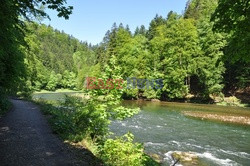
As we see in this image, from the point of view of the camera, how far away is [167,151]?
12141 millimetres

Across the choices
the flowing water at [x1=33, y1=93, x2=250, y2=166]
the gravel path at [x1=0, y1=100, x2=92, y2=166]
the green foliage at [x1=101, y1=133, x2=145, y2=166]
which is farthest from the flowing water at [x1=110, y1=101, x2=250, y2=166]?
the gravel path at [x1=0, y1=100, x2=92, y2=166]

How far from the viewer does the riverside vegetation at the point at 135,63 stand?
5109 millimetres

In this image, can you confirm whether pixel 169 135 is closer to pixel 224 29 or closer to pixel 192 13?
pixel 224 29

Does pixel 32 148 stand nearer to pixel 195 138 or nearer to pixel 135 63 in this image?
pixel 195 138

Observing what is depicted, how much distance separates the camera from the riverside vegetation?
5.11 meters

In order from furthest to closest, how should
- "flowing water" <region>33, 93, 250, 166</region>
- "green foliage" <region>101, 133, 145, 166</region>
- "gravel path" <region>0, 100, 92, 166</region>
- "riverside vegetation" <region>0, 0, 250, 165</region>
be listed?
"flowing water" <region>33, 93, 250, 166</region>, "green foliage" <region>101, 133, 145, 166</region>, "gravel path" <region>0, 100, 92, 166</region>, "riverside vegetation" <region>0, 0, 250, 165</region>

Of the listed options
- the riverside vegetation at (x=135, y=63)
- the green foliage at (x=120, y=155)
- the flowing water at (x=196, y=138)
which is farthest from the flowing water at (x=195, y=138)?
the green foliage at (x=120, y=155)

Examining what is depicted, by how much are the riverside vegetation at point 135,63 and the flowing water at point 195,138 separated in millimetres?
2246

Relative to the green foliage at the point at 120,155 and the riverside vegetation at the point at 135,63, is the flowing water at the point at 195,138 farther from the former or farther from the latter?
the green foliage at the point at 120,155

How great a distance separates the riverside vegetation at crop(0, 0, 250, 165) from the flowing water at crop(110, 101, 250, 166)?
7.37 ft

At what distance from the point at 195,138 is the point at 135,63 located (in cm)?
3200

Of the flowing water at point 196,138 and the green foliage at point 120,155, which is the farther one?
the flowing water at point 196,138

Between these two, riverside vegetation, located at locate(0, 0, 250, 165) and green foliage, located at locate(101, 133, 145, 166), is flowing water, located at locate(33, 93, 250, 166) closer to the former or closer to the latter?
riverside vegetation, located at locate(0, 0, 250, 165)

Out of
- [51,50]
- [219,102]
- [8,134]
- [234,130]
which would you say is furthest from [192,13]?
[51,50]
